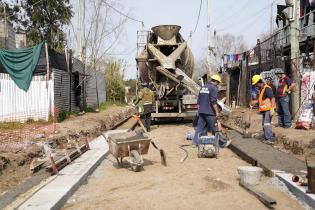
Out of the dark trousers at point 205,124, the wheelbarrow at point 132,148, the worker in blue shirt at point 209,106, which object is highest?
the worker in blue shirt at point 209,106

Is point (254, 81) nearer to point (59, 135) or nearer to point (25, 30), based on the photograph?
point (59, 135)

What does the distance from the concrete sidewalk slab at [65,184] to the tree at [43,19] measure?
29.0 metres

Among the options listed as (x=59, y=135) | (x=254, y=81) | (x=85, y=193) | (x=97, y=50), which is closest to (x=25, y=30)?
(x=97, y=50)

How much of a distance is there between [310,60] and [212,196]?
11005 millimetres

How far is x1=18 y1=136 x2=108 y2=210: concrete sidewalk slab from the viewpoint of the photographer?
18.9 ft

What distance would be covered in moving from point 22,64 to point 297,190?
1343 centimetres

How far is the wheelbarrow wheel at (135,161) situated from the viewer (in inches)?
321

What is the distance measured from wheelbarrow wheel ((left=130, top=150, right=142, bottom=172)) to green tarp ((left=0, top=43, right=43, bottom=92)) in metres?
9.98

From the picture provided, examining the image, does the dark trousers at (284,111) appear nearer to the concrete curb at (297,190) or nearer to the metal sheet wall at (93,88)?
the concrete curb at (297,190)

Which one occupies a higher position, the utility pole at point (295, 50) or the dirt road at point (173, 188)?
the utility pole at point (295, 50)

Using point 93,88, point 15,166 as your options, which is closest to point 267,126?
point 15,166

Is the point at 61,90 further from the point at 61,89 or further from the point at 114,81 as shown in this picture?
the point at 114,81

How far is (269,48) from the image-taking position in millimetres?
21734

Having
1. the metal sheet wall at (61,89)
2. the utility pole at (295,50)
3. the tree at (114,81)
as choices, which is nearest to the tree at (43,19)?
the tree at (114,81)
